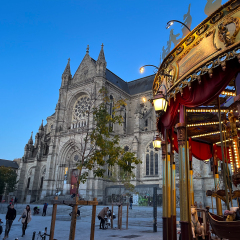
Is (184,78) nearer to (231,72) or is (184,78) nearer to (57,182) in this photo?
(231,72)

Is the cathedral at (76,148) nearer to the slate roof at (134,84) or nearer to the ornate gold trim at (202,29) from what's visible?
the slate roof at (134,84)

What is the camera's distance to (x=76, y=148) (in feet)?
102

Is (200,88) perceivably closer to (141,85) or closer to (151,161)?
(151,161)

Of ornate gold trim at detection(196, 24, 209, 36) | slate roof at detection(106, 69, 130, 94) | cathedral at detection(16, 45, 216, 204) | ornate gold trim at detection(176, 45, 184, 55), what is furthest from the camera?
slate roof at detection(106, 69, 130, 94)

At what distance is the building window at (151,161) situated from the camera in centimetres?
2669

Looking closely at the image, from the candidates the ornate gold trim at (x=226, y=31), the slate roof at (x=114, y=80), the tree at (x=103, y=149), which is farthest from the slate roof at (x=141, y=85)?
the ornate gold trim at (x=226, y=31)

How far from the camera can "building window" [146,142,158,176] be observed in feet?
87.6

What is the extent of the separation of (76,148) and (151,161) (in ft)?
35.0

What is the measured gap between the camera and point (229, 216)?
417cm

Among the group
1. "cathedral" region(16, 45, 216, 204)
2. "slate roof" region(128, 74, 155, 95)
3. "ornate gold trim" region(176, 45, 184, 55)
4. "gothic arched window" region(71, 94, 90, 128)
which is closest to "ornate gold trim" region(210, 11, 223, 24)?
"ornate gold trim" region(176, 45, 184, 55)

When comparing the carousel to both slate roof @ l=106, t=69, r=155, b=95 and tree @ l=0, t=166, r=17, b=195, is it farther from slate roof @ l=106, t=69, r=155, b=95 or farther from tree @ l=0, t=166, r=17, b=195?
tree @ l=0, t=166, r=17, b=195

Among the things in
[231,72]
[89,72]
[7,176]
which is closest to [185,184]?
[231,72]

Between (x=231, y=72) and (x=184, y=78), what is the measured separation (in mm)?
993

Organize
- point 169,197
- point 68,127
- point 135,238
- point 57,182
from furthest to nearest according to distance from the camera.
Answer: point 68,127, point 57,182, point 135,238, point 169,197
